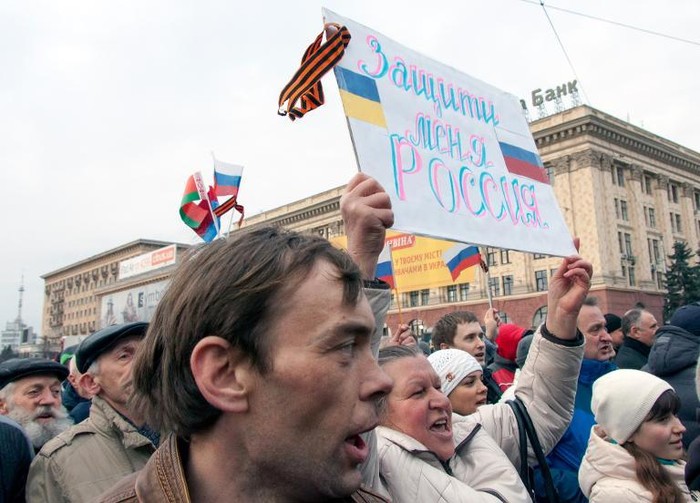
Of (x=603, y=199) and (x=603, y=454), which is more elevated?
(x=603, y=199)

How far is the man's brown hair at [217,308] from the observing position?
47.1 inches

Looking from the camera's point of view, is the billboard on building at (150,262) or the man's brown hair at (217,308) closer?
the man's brown hair at (217,308)

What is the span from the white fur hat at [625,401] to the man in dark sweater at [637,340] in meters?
2.56

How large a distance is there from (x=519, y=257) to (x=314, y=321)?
37.6 m

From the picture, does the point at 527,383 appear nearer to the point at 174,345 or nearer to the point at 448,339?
the point at 174,345

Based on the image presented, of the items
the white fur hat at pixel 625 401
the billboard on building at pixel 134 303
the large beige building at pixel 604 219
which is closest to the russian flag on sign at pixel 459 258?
the white fur hat at pixel 625 401

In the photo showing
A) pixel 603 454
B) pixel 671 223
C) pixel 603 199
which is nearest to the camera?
pixel 603 454

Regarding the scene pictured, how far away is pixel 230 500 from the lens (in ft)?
3.89

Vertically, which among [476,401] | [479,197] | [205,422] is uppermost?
[479,197]

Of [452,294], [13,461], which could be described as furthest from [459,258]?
[452,294]

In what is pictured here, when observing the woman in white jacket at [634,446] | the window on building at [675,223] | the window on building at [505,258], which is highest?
the window on building at [675,223]

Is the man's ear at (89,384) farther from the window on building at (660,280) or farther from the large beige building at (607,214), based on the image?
the window on building at (660,280)

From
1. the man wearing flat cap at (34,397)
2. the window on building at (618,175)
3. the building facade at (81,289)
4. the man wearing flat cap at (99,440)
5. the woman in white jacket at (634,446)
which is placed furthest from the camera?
the building facade at (81,289)

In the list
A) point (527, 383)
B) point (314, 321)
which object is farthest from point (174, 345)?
point (527, 383)
